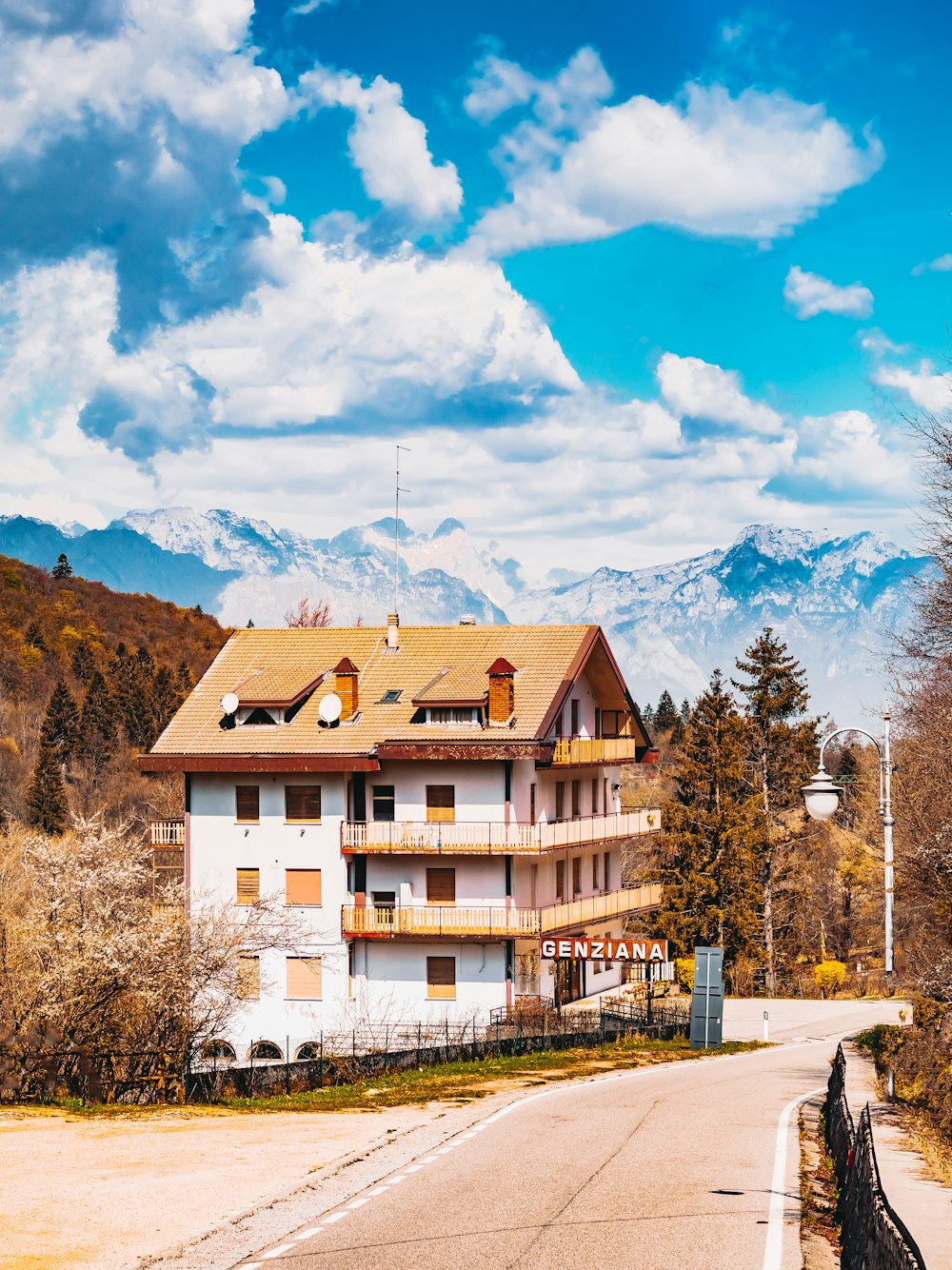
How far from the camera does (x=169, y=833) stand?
173ft

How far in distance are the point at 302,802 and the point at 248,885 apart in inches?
135

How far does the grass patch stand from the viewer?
2720 cm

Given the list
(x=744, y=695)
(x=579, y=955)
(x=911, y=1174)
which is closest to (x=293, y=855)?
(x=579, y=955)

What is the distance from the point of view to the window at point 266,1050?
49.0 m

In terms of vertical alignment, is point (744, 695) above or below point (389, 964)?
above

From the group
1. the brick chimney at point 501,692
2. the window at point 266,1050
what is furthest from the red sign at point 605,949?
the window at point 266,1050

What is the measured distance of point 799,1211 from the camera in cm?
1716

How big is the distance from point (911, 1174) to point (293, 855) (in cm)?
3458

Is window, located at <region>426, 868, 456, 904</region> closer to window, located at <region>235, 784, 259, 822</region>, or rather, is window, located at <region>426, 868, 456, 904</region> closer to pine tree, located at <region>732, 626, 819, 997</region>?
window, located at <region>235, 784, 259, 822</region>

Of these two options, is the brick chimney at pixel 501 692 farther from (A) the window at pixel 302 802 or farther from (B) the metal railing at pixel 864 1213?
(B) the metal railing at pixel 864 1213

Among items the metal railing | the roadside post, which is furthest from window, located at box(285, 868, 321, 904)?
the metal railing

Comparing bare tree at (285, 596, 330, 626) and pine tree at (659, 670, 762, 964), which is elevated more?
bare tree at (285, 596, 330, 626)

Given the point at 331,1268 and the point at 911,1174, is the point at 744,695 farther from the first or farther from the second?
the point at 331,1268

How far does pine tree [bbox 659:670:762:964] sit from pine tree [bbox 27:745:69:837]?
4412 centimetres
